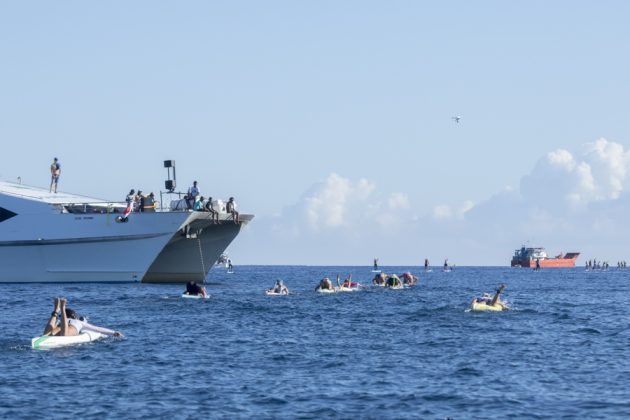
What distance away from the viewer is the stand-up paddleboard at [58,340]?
102ft

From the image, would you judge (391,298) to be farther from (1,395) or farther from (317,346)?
(1,395)

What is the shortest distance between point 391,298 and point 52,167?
84.5ft

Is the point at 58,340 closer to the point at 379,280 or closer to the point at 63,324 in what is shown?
the point at 63,324

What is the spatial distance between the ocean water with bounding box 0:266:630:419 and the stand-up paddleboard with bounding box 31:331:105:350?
515mm

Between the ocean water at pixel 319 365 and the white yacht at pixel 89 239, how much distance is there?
45.2ft

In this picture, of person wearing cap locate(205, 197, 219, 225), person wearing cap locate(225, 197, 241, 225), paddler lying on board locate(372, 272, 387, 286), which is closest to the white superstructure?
person wearing cap locate(205, 197, 219, 225)

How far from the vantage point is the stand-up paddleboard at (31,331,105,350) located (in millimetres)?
31031

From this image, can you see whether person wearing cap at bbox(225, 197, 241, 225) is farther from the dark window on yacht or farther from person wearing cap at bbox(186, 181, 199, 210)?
the dark window on yacht

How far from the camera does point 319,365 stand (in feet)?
93.7

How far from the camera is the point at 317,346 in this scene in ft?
108

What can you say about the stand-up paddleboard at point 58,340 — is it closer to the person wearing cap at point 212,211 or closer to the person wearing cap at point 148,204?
the person wearing cap at point 212,211

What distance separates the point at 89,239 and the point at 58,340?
31.8 meters

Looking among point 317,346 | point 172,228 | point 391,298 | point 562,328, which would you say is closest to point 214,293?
point 172,228

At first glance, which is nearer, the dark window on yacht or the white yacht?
the white yacht
